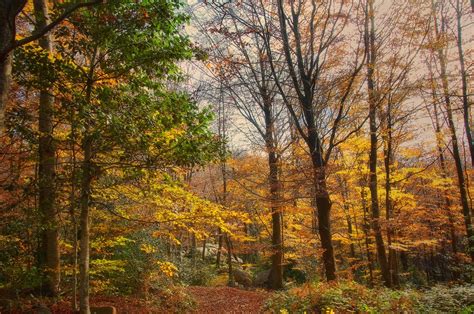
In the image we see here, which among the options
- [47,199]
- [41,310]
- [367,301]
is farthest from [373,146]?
[41,310]

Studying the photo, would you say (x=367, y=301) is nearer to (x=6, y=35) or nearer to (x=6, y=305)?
(x=6, y=305)

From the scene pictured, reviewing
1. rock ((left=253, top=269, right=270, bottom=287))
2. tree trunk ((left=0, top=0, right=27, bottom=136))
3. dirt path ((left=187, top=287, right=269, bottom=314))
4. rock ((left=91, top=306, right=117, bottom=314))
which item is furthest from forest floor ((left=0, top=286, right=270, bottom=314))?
rock ((left=253, top=269, right=270, bottom=287))

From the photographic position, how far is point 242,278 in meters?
21.1

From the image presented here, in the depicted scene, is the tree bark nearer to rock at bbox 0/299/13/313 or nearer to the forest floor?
the forest floor

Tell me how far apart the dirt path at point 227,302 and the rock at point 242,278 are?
5237 mm

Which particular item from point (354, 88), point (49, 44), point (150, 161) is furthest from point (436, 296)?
point (49, 44)

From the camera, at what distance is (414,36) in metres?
11.8

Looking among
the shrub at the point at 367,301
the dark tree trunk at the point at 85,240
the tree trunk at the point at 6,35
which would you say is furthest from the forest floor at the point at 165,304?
the tree trunk at the point at 6,35

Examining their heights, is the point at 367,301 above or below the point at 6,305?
below

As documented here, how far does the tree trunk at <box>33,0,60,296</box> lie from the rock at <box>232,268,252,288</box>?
14476mm

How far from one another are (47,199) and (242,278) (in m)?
16.3

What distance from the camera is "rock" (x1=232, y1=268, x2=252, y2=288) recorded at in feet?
68.3

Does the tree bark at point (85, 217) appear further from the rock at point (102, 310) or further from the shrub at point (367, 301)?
the shrub at point (367, 301)

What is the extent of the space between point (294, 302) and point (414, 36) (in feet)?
32.3
